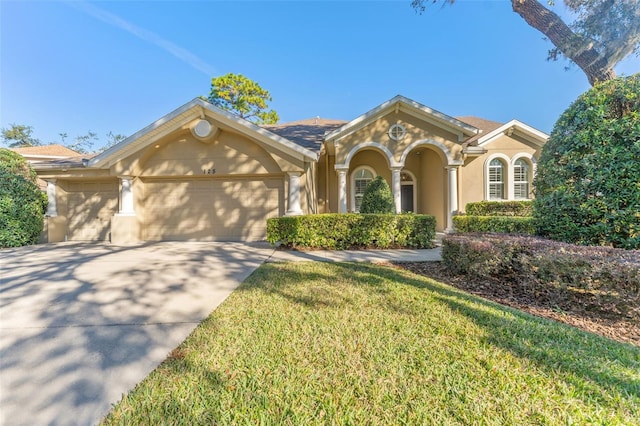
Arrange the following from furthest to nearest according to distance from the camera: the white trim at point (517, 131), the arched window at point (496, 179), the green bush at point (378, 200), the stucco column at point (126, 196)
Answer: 1. the arched window at point (496, 179)
2. the white trim at point (517, 131)
3. the stucco column at point (126, 196)
4. the green bush at point (378, 200)

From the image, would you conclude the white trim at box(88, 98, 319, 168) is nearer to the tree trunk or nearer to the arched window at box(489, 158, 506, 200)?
the arched window at box(489, 158, 506, 200)

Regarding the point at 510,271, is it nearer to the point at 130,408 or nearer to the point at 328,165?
the point at 130,408

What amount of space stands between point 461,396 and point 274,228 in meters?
6.69

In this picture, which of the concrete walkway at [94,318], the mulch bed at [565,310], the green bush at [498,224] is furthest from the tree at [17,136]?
the mulch bed at [565,310]

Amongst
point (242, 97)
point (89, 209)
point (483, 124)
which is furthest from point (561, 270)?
point (242, 97)

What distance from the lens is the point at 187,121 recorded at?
9492 millimetres

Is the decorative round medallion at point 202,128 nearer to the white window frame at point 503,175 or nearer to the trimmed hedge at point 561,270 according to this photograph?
the trimmed hedge at point 561,270

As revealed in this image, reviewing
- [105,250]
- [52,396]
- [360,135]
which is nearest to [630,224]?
[52,396]

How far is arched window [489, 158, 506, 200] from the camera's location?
41.6 ft

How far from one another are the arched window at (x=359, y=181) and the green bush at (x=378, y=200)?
3.66m

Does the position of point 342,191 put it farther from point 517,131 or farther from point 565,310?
point 517,131

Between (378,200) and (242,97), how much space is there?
77.5 ft

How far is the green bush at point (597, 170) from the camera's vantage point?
4.04 m

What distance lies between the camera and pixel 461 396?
1852 millimetres
